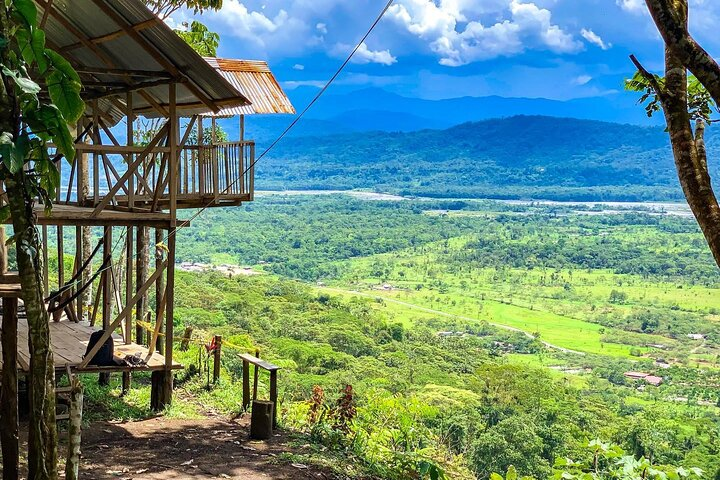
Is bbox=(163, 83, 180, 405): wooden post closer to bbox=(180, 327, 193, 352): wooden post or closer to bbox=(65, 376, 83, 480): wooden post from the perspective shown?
bbox=(65, 376, 83, 480): wooden post

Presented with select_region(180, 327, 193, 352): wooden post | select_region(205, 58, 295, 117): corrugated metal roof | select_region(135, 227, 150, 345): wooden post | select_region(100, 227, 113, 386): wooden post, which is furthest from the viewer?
select_region(180, 327, 193, 352): wooden post

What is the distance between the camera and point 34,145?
11.7ft

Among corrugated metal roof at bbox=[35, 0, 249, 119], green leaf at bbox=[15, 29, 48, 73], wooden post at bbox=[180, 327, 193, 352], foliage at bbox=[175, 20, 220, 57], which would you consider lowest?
wooden post at bbox=[180, 327, 193, 352]

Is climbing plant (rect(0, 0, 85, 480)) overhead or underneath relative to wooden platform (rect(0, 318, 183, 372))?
overhead

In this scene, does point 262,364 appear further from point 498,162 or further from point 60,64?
point 498,162

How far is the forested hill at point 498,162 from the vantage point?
452 ft

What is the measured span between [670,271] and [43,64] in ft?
257

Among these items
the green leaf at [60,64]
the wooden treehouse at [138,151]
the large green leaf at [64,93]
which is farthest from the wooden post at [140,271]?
the green leaf at [60,64]

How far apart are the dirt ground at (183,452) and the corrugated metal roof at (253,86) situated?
433 cm

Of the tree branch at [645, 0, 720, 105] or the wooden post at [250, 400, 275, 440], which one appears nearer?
the tree branch at [645, 0, 720, 105]

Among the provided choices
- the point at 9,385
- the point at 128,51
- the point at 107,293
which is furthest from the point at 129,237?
the point at 9,385

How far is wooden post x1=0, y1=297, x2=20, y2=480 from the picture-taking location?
15.0 ft

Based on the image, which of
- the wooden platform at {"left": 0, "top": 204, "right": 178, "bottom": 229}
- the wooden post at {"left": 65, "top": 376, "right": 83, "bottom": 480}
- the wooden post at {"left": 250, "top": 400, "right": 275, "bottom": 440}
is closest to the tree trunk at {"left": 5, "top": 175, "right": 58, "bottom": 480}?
the wooden post at {"left": 65, "top": 376, "right": 83, "bottom": 480}

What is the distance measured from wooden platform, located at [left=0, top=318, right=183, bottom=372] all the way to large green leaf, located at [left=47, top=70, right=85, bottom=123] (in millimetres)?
4099
